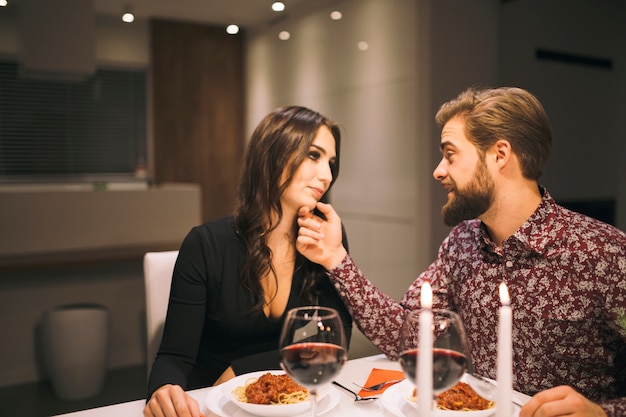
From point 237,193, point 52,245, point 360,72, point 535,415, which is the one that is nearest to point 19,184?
point 52,245

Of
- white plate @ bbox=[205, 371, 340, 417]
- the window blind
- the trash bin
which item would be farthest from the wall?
the window blind

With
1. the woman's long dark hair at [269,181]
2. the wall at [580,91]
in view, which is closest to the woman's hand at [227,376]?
the woman's long dark hair at [269,181]

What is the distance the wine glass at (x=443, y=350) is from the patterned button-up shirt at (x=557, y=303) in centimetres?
56

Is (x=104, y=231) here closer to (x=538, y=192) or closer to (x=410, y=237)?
(x=410, y=237)

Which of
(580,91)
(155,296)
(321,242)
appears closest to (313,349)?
(321,242)

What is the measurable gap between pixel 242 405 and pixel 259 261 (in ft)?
1.94

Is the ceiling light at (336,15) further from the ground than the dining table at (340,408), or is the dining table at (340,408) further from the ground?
the ceiling light at (336,15)

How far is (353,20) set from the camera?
3.91 meters

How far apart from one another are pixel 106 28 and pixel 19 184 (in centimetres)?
155

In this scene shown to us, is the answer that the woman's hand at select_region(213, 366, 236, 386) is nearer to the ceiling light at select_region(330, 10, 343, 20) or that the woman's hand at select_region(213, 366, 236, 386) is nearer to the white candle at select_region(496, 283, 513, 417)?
the white candle at select_region(496, 283, 513, 417)

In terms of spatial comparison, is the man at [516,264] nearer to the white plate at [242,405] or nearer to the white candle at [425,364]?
the white plate at [242,405]

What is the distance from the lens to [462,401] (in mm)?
943

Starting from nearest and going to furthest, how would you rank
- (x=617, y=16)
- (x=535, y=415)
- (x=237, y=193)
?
(x=535, y=415) < (x=237, y=193) < (x=617, y=16)

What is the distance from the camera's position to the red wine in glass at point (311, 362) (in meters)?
0.76
